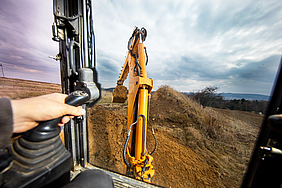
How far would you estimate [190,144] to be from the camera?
3178 millimetres

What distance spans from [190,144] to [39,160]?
3.81 meters

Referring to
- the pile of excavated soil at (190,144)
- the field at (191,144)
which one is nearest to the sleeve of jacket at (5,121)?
the field at (191,144)

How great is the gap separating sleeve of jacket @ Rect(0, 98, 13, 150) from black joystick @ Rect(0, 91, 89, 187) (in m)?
0.08

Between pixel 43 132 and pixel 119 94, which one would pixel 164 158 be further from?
pixel 119 94

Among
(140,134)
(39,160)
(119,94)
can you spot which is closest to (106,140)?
(119,94)

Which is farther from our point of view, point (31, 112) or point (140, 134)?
point (140, 134)

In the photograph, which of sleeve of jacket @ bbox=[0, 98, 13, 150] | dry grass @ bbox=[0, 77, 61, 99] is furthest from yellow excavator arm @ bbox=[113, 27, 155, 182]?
dry grass @ bbox=[0, 77, 61, 99]

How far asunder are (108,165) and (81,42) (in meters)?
3.19

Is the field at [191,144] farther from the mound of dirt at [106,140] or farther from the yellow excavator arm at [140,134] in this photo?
the yellow excavator arm at [140,134]

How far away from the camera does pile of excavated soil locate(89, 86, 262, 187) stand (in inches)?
89.7

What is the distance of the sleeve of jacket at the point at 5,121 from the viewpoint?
40 centimetres

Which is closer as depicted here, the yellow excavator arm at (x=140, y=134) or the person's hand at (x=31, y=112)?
the person's hand at (x=31, y=112)

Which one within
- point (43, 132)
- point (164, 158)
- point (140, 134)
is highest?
point (43, 132)

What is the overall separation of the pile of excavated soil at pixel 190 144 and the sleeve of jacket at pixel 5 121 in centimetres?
264
